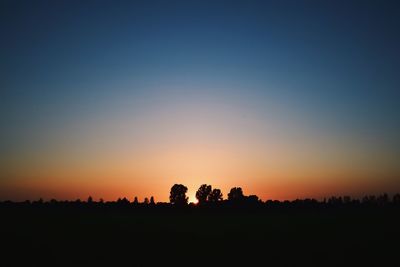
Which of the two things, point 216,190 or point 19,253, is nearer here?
point 19,253

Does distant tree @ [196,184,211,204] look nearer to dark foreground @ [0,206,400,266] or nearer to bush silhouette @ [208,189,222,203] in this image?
bush silhouette @ [208,189,222,203]

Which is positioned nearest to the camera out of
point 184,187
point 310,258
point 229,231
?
point 310,258

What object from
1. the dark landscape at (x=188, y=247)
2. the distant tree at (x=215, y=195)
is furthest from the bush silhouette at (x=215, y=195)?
the dark landscape at (x=188, y=247)

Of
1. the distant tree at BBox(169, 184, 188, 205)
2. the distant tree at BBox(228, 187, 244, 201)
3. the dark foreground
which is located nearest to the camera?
the dark foreground

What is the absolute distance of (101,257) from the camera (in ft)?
112

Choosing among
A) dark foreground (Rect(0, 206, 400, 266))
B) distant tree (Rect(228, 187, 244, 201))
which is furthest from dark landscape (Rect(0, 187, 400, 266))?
distant tree (Rect(228, 187, 244, 201))

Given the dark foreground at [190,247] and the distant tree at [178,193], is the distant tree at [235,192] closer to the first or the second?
the distant tree at [178,193]

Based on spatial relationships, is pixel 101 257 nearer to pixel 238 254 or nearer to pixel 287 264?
pixel 238 254

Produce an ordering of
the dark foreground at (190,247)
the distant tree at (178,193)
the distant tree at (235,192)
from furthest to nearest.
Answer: the distant tree at (235,192), the distant tree at (178,193), the dark foreground at (190,247)

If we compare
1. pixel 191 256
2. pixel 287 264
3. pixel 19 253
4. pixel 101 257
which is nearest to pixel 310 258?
pixel 287 264

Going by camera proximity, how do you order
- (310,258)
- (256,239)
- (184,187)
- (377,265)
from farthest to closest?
(184,187) → (256,239) → (310,258) → (377,265)

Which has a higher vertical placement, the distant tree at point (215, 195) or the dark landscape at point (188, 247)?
the distant tree at point (215, 195)

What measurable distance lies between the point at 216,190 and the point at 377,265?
140 m

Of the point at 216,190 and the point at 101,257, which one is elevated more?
the point at 216,190
